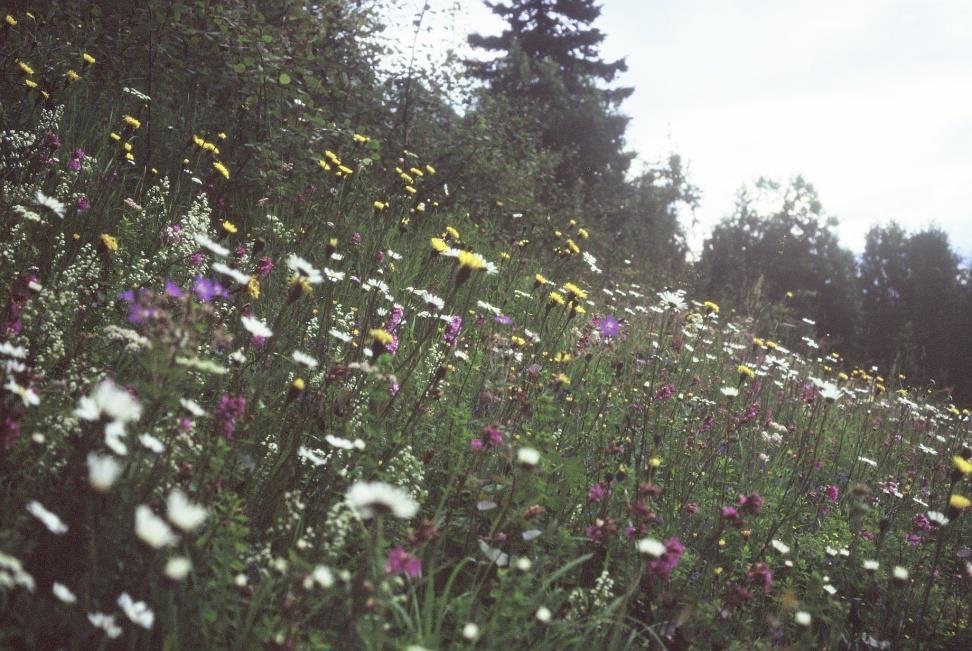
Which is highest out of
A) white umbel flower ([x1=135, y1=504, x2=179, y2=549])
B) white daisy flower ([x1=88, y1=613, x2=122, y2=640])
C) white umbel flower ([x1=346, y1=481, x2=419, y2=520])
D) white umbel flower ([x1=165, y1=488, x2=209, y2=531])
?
white umbel flower ([x1=346, y1=481, x2=419, y2=520])

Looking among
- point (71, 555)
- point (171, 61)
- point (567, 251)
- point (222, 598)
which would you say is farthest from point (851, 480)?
point (171, 61)

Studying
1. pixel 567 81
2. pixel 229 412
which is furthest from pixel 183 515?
pixel 567 81

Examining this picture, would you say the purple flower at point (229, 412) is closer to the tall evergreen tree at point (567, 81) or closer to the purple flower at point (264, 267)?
the purple flower at point (264, 267)

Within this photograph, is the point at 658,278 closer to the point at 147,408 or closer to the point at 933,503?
the point at 933,503

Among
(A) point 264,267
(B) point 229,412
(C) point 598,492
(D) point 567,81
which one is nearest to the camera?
(B) point 229,412

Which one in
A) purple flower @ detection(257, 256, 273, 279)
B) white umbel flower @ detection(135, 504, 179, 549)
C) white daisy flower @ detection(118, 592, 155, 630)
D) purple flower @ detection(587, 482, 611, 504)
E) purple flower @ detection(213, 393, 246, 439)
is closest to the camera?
white umbel flower @ detection(135, 504, 179, 549)

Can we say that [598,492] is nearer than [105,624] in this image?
No

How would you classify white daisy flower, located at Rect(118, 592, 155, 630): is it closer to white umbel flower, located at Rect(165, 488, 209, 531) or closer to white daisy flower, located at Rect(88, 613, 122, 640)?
white daisy flower, located at Rect(88, 613, 122, 640)

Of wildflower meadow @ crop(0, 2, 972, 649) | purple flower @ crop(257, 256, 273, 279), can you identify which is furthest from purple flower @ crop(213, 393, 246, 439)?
purple flower @ crop(257, 256, 273, 279)

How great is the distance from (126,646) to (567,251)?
3.26 m

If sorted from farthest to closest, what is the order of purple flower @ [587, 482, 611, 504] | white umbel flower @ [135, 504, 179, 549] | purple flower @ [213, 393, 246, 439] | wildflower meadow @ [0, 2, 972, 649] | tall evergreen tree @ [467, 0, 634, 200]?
tall evergreen tree @ [467, 0, 634, 200], purple flower @ [587, 482, 611, 504], purple flower @ [213, 393, 246, 439], wildflower meadow @ [0, 2, 972, 649], white umbel flower @ [135, 504, 179, 549]

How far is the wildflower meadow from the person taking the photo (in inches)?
51.4

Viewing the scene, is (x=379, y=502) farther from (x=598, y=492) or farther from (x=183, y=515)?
(x=598, y=492)

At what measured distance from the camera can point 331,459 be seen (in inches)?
79.5
